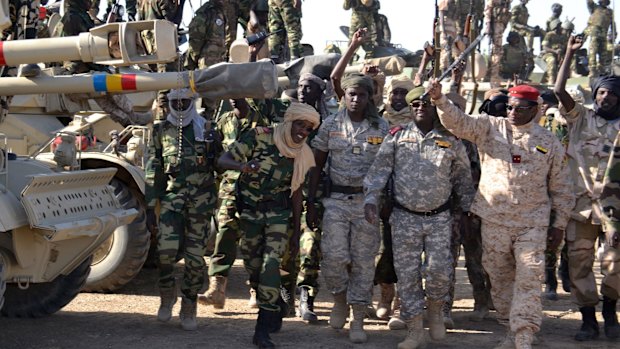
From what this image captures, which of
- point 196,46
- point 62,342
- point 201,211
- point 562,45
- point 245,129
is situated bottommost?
point 62,342

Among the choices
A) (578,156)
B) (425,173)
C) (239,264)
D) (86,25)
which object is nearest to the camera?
(425,173)

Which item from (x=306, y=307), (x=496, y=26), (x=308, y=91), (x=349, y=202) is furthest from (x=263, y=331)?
(x=496, y=26)

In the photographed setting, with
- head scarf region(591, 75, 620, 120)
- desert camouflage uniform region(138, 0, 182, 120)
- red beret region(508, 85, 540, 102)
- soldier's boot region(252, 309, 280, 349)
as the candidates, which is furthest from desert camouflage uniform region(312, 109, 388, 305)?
desert camouflage uniform region(138, 0, 182, 120)

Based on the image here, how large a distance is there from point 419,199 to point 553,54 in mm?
16077

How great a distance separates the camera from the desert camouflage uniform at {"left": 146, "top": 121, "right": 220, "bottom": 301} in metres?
7.30

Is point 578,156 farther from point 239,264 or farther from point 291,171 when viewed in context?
point 239,264

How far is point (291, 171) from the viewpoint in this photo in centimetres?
708

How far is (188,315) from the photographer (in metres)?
7.42

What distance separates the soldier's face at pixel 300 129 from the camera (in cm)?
704

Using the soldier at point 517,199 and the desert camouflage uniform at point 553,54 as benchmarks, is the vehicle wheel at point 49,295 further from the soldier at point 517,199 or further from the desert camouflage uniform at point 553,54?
the desert camouflage uniform at point 553,54

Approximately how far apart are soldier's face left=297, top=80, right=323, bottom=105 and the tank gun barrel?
2.06m

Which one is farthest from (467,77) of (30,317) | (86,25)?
(30,317)

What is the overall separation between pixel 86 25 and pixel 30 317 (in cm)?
340

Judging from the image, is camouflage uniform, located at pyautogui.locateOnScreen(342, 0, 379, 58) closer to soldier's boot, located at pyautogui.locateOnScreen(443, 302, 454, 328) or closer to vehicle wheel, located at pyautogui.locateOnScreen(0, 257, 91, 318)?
soldier's boot, located at pyautogui.locateOnScreen(443, 302, 454, 328)
